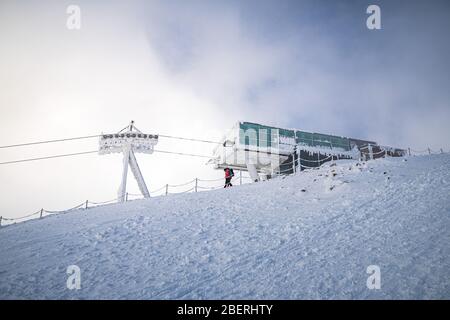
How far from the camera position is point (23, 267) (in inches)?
345

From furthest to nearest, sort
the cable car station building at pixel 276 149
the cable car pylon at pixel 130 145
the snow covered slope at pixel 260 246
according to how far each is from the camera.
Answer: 1. the cable car station building at pixel 276 149
2. the cable car pylon at pixel 130 145
3. the snow covered slope at pixel 260 246

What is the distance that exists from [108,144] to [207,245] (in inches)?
692

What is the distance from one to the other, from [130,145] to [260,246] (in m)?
17.5

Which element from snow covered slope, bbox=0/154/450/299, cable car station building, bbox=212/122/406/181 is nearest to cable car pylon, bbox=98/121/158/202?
cable car station building, bbox=212/122/406/181

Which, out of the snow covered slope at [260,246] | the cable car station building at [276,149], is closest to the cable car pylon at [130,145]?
the cable car station building at [276,149]

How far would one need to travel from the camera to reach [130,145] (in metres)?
24.0

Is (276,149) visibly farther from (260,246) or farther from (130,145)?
(260,246)

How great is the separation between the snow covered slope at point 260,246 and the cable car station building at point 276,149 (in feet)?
37.8

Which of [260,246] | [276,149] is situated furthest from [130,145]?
[260,246]

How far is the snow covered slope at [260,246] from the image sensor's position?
712 centimetres

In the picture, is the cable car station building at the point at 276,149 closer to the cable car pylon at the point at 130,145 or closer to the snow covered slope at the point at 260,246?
the cable car pylon at the point at 130,145

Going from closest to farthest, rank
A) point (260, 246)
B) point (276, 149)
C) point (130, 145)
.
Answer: point (260, 246) < point (130, 145) < point (276, 149)

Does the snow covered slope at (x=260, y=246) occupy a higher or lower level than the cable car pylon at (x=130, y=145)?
lower
